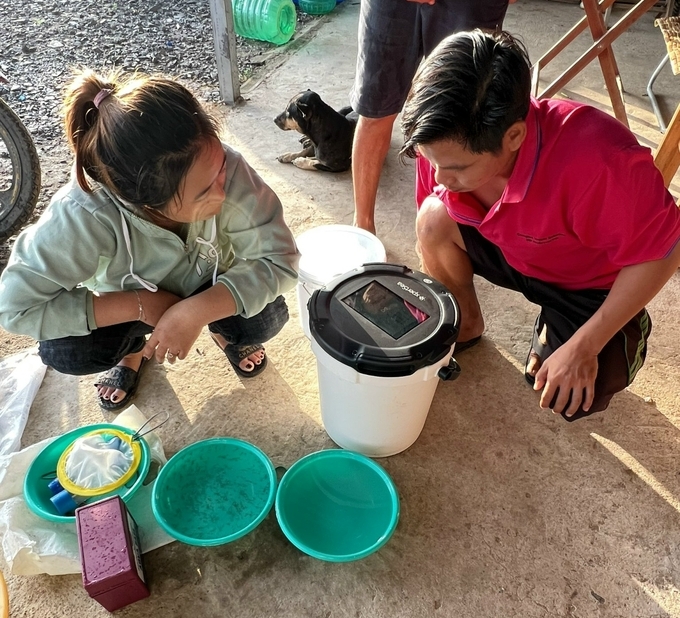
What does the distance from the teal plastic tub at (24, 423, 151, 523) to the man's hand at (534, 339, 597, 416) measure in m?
0.86

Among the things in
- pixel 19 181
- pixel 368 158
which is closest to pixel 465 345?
pixel 368 158

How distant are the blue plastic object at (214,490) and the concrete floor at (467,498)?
0.06 meters

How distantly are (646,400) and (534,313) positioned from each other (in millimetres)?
394

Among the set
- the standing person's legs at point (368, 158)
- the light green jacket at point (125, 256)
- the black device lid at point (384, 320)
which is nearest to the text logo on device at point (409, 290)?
the black device lid at point (384, 320)

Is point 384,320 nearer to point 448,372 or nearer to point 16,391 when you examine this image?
point 448,372

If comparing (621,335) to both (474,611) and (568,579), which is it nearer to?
(568,579)

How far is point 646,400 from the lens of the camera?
1488mm

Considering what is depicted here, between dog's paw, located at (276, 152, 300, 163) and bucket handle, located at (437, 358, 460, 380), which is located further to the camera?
dog's paw, located at (276, 152, 300, 163)

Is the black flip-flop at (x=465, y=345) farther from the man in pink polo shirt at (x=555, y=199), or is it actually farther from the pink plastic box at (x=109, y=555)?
the pink plastic box at (x=109, y=555)

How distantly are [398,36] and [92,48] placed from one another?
7.70ft

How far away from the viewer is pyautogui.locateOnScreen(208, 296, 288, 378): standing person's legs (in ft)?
4.69

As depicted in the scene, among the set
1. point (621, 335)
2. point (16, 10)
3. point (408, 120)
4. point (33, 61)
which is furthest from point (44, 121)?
point (621, 335)

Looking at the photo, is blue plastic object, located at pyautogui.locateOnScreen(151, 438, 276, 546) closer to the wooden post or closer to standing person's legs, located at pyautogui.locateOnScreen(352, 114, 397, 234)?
standing person's legs, located at pyautogui.locateOnScreen(352, 114, 397, 234)

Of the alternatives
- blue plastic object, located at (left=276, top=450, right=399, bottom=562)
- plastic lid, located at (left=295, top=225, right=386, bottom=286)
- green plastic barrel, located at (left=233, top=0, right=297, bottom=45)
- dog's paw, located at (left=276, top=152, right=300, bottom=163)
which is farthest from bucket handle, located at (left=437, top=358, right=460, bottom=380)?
green plastic barrel, located at (left=233, top=0, right=297, bottom=45)
